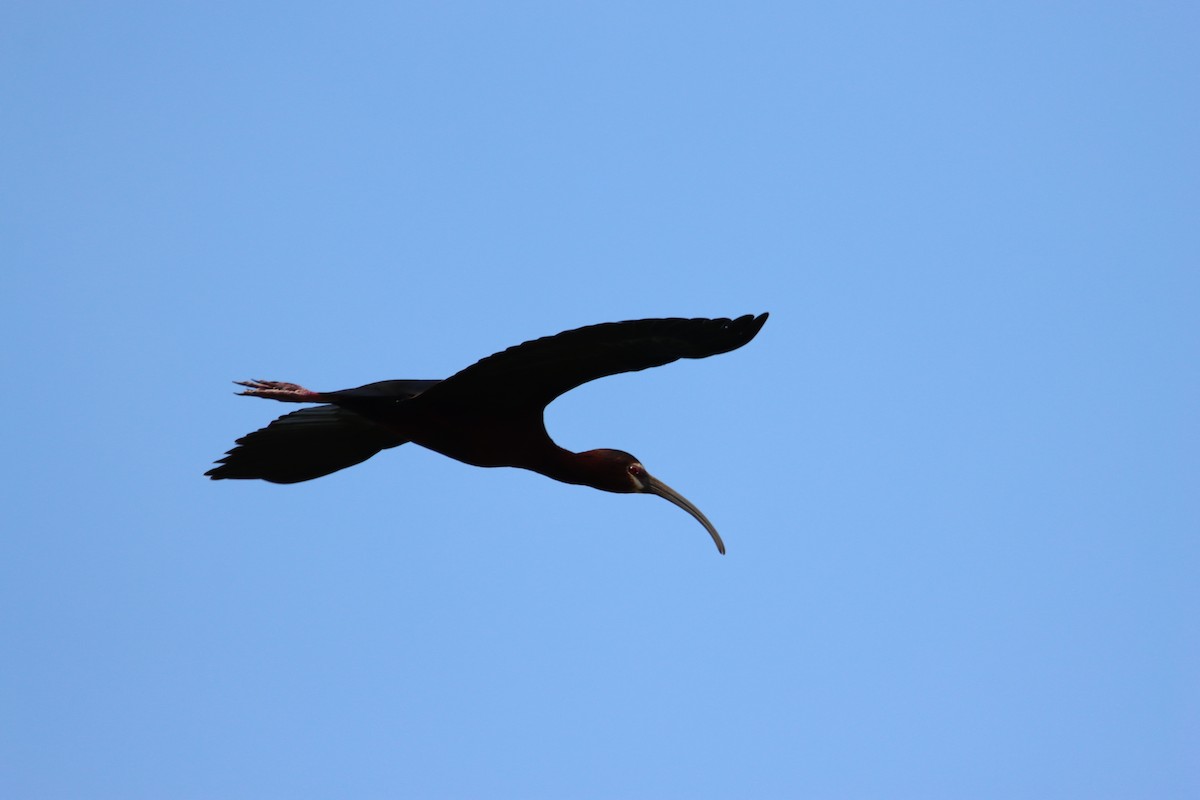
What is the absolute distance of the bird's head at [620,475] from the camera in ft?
37.4

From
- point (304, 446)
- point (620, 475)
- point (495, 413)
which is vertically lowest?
point (620, 475)

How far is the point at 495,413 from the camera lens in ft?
35.7

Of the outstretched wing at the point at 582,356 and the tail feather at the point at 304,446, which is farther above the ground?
the tail feather at the point at 304,446

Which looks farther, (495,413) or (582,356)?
(495,413)

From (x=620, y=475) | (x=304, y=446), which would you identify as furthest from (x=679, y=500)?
(x=304, y=446)

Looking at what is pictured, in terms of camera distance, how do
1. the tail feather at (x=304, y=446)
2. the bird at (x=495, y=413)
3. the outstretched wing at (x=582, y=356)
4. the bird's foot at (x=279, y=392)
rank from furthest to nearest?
1. the tail feather at (x=304, y=446)
2. the bird's foot at (x=279, y=392)
3. the bird at (x=495, y=413)
4. the outstretched wing at (x=582, y=356)

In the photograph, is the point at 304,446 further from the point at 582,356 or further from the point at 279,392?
the point at 582,356

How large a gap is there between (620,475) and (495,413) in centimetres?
127

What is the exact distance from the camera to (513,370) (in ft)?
33.6

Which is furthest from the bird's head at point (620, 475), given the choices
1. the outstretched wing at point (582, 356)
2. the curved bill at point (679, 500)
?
the outstretched wing at point (582, 356)

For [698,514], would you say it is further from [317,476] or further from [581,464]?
[317,476]

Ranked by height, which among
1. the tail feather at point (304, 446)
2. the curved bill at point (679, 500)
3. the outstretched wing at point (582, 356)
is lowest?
the curved bill at point (679, 500)

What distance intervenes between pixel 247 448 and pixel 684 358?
14.9ft

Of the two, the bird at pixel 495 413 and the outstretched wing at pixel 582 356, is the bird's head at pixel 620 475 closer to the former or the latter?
the bird at pixel 495 413
